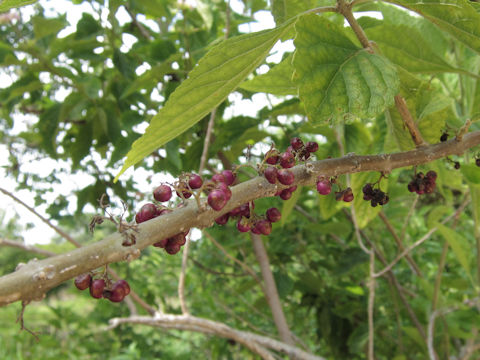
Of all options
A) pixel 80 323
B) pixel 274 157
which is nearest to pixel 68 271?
pixel 274 157

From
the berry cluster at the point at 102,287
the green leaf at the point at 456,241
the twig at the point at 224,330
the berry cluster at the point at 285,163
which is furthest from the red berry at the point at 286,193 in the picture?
the green leaf at the point at 456,241

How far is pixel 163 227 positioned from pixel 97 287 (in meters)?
0.14

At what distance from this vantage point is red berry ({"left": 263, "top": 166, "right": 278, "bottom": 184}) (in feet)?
2.06

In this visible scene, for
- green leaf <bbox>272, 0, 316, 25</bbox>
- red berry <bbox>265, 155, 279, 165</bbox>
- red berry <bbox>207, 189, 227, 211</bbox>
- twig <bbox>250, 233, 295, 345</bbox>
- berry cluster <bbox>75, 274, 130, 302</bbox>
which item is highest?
green leaf <bbox>272, 0, 316, 25</bbox>

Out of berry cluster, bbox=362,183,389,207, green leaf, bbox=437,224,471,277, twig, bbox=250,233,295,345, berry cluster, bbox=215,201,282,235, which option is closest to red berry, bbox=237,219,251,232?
berry cluster, bbox=215,201,282,235

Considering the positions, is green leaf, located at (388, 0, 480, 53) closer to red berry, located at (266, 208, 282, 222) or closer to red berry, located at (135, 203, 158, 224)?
red berry, located at (266, 208, 282, 222)

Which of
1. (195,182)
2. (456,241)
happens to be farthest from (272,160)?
(456,241)

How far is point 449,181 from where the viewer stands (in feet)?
4.74

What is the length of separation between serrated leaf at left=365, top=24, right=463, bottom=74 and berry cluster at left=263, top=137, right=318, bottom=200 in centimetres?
38

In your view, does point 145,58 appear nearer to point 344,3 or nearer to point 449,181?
point 344,3

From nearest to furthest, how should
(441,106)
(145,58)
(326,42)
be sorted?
(326,42)
(441,106)
(145,58)

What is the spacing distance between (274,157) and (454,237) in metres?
1.05

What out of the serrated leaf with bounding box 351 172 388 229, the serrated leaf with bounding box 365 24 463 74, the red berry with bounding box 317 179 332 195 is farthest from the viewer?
the serrated leaf with bounding box 351 172 388 229

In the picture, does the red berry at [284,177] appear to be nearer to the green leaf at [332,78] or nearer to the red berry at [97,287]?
the green leaf at [332,78]
